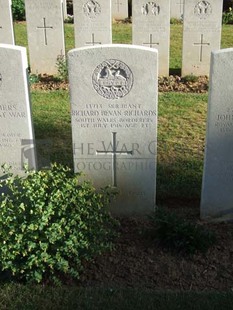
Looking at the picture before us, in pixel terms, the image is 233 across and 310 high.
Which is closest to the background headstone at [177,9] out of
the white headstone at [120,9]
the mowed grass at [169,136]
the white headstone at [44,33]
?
the white headstone at [120,9]

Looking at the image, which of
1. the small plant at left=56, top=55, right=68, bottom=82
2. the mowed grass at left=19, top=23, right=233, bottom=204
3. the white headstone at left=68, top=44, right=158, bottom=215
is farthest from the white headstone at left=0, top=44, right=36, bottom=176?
the small plant at left=56, top=55, right=68, bottom=82

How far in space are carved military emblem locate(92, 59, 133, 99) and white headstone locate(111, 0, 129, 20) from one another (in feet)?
47.1

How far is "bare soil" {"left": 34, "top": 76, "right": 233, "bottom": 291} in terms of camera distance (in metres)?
3.80

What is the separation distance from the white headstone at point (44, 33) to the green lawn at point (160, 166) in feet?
5.03

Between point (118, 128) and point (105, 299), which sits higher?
point (118, 128)

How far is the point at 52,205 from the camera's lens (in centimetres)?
367

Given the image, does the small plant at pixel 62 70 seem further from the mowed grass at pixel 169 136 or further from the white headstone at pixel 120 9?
the white headstone at pixel 120 9

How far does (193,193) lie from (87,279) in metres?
1.84

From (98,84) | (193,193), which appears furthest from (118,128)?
(193,193)

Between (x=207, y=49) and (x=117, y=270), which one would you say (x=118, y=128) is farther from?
(x=207, y=49)

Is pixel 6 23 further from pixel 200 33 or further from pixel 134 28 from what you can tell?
pixel 200 33

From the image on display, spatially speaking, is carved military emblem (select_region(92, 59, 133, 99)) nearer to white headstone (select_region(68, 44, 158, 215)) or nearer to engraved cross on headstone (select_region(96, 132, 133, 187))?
white headstone (select_region(68, 44, 158, 215))

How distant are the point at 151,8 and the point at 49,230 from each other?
682cm

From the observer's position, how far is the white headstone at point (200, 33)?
29.7 ft
